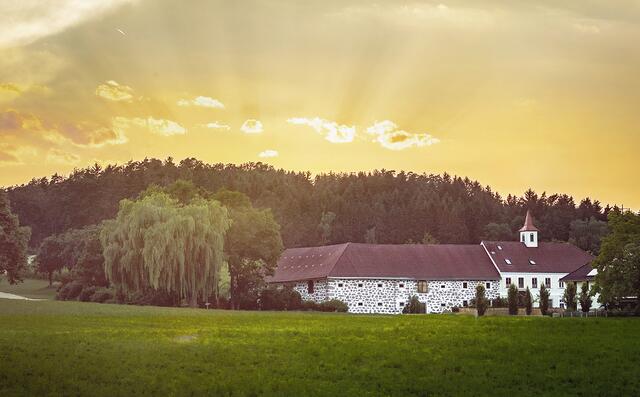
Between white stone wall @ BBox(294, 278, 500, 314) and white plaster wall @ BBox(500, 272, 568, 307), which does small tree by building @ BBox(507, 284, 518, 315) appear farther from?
white plaster wall @ BBox(500, 272, 568, 307)

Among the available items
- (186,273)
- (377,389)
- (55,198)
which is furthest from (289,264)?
(377,389)

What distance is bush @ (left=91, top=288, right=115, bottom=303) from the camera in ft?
243

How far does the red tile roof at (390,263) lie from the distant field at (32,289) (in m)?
23.4

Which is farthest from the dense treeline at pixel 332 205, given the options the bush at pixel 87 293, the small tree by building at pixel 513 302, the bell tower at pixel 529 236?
the small tree by building at pixel 513 302

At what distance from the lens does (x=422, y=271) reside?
3462 inches

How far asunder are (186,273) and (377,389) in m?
42.7

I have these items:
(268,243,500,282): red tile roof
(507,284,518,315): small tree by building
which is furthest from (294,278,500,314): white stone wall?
(507,284,518,315): small tree by building

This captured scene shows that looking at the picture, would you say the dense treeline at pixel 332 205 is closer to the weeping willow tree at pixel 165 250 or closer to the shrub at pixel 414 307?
the shrub at pixel 414 307

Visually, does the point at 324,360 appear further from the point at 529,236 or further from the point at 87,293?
the point at 529,236

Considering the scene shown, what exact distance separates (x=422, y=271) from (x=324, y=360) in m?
61.7

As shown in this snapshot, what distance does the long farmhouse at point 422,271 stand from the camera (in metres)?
84.2

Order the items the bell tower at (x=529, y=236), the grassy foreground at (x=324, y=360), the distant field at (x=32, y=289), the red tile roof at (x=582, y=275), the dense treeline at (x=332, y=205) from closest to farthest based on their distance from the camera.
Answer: the grassy foreground at (x=324, y=360), the red tile roof at (x=582, y=275), the distant field at (x=32, y=289), the bell tower at (x=529, y=236), the dense treeline at (x=332, y=205)

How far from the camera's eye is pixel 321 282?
3310 inches

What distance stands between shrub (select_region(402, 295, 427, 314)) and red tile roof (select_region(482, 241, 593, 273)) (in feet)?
43.7
